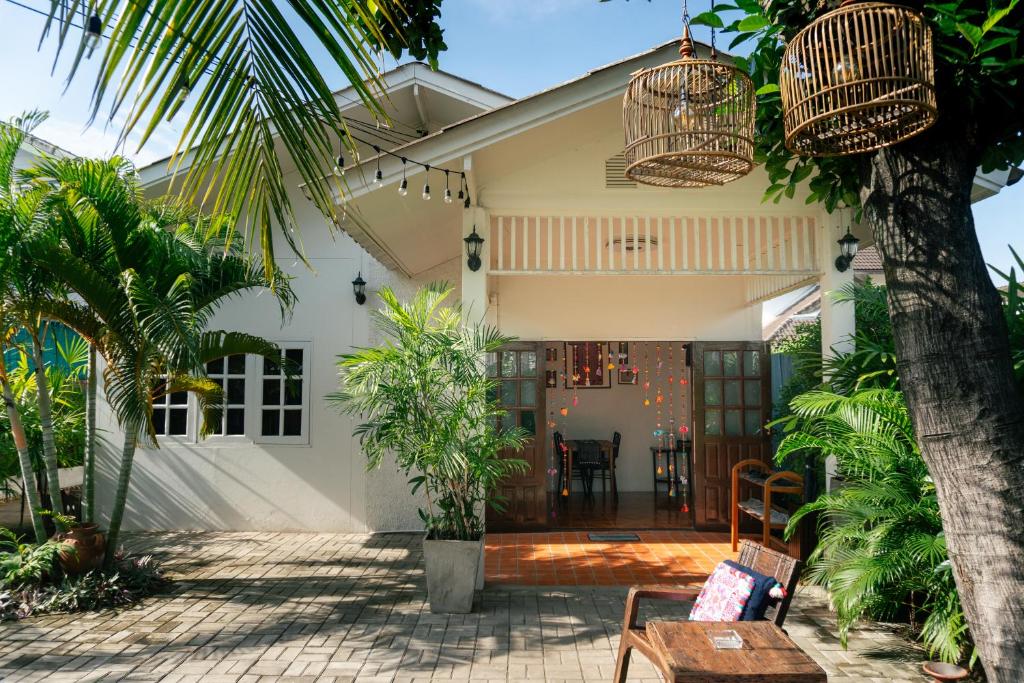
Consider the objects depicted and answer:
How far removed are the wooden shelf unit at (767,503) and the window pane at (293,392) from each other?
453cm

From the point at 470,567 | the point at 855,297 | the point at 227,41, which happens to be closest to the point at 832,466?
the point at 855,297

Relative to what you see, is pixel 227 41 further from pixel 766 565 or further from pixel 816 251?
pixel 816 251

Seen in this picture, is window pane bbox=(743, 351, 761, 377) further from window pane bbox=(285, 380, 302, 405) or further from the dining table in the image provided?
window pane bbox=(285, 380, 302, 405)

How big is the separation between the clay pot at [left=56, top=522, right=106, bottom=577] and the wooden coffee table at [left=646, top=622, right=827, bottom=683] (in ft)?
13.6

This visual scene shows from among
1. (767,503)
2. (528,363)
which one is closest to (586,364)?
(528,363)

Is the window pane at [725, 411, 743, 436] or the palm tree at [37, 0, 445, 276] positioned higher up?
the palm tree at [37, 0, 445, 276]

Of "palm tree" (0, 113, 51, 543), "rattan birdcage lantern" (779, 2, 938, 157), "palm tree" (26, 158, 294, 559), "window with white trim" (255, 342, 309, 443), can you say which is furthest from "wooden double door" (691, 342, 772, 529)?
"palm tree" (0, 113, 51, 543)

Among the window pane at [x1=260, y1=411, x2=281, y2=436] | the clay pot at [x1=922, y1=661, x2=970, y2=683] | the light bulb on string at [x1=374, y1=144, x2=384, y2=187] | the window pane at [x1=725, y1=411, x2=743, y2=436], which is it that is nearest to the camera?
the clay pot at [x1=922, y1=661, x2=970, y2=683]

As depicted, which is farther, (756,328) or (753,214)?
(756,328)

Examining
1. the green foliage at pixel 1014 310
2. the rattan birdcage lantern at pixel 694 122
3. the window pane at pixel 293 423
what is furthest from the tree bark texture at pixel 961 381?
the window pane at pixel 293 423

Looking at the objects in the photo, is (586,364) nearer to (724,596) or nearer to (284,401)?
(284,401)

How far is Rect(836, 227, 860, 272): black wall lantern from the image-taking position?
5.60 meters

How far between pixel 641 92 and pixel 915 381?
5.95ft

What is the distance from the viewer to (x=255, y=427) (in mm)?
7613
